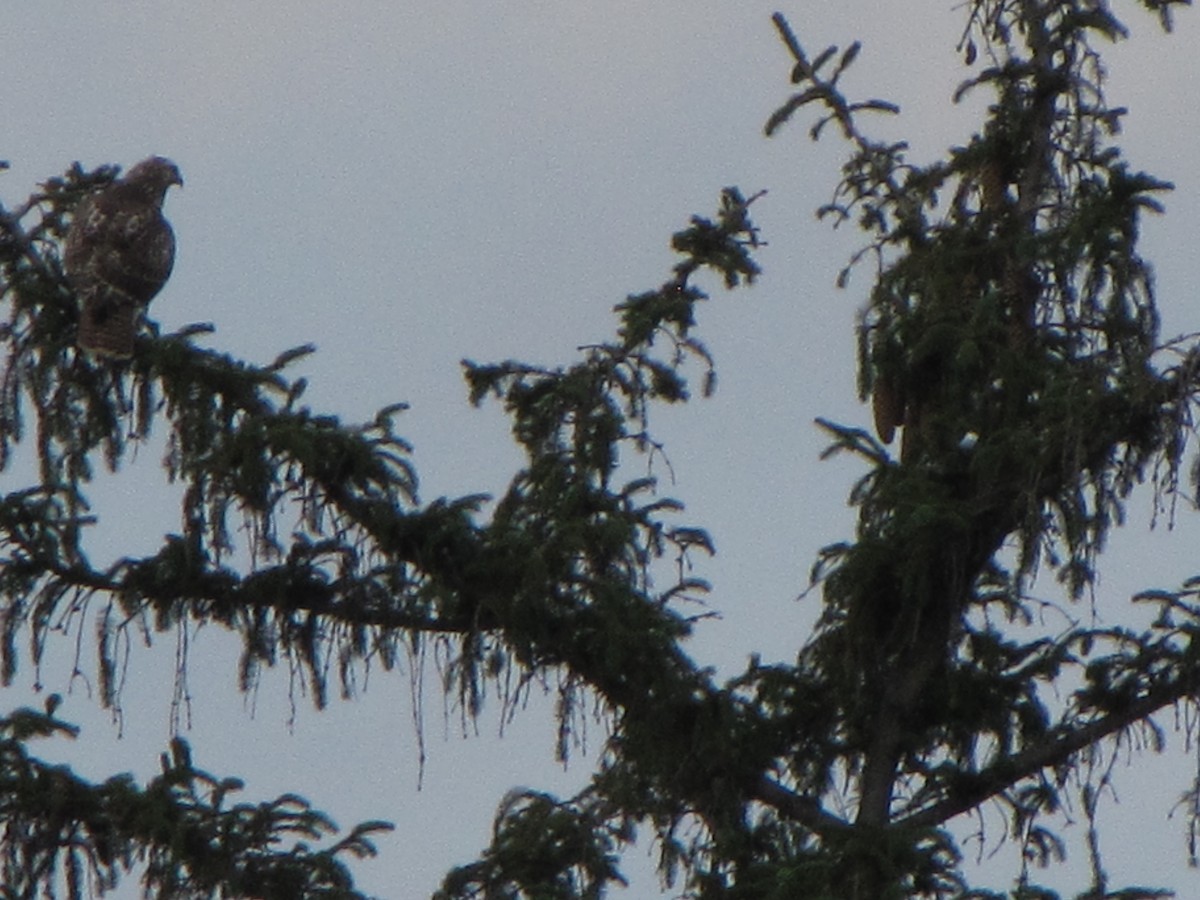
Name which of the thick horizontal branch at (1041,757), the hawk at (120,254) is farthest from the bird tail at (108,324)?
the thick horizontal branch at (1041,757)

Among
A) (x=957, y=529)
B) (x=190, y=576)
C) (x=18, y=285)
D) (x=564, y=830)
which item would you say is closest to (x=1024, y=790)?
(x=957, y=529)

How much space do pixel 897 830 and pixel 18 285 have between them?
335cm

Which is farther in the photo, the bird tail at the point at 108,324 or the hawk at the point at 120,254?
the hawk at the point at 120,254

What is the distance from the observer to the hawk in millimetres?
8211

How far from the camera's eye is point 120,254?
11141 millimetres

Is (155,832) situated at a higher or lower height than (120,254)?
lower

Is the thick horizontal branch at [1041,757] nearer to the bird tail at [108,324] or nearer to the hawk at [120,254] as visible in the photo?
the bird tail at [108,324]

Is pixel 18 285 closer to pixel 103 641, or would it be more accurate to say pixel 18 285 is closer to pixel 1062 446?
pixel 103 641

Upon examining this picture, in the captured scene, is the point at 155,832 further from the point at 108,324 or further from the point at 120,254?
the point at 120,254

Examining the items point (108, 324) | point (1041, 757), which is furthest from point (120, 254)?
point (1041, 757)

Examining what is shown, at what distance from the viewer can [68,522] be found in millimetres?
7648

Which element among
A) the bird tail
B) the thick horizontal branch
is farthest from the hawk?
the thick horizontal branch

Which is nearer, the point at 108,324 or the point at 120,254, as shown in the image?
the point at 108,324

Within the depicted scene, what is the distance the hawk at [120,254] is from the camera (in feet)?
26.9
